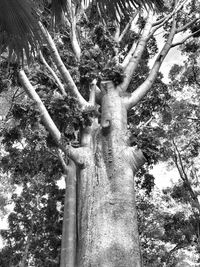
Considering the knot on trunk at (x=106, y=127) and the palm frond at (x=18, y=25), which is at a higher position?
the palm frond at (x=18, y=25)

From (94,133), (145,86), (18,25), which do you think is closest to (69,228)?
(94,133)

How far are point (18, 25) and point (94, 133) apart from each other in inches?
88.0

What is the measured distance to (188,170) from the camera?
45.7 ft

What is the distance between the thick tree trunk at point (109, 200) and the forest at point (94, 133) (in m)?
0.01

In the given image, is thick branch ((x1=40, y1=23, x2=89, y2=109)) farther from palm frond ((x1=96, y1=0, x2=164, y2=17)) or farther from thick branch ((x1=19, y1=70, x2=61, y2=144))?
palm frond ((x1=96, y1=0, x2=164, y2=17))

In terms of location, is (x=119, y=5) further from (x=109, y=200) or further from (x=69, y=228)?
(x=69, y=228)

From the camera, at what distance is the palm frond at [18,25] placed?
300 centimetres

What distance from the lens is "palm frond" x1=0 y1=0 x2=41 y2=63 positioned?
3.00m

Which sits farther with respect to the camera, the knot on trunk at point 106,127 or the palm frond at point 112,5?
the knot on trunk at point 106,127

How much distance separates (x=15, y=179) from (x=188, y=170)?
7.91 m

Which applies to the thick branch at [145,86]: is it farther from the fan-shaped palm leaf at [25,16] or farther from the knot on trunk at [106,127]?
the fan-shaped palm leaf at [25,16]

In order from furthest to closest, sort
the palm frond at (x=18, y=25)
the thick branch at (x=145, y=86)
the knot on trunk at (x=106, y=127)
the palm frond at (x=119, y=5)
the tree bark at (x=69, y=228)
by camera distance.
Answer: the thick branch at (x=145, y=86) < the tree bark at (x=69, y=228) < the knot on trunk at (x=106, y=127) < the palm frond at (x=119, y=5) < the palm frond at (x=18, y=25)

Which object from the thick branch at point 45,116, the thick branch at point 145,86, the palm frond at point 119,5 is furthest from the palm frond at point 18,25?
the thick branch at point 145,86

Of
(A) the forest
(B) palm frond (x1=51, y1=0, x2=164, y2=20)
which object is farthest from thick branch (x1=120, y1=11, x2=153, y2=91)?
(B) palm frond (x1=51, y1=0, x2=164, y2=20)
